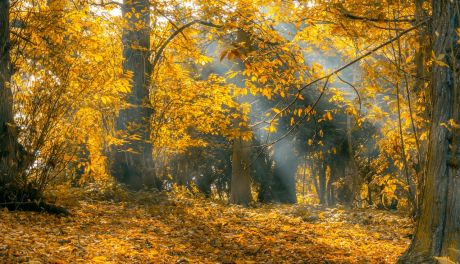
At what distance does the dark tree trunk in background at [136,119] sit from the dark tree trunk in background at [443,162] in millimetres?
7473

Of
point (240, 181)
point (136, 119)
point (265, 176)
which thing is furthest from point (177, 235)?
point (265, 176)

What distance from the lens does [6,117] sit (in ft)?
22.9

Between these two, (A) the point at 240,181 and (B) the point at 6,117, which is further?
(A) the point at 240,181

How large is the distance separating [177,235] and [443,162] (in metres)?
3.86

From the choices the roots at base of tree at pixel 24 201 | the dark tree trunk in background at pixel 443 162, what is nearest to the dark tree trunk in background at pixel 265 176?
the roots at base of tree at pixel 24 201

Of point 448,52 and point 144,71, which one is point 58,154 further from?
point 448,52

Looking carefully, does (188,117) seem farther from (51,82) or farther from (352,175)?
(352,175)

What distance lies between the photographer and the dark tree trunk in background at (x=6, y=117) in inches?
271

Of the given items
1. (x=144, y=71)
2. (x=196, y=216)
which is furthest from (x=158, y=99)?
(x=196, y=216)

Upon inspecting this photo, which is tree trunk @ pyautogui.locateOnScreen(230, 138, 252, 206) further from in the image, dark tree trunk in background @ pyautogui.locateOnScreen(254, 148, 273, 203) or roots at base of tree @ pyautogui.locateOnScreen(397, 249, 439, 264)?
roots at base of tree @ pyautogui.locateOnScreen(397, 249, 439, 264)

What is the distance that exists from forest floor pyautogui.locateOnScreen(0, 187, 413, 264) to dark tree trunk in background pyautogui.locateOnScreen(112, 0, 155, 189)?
0.93 meters

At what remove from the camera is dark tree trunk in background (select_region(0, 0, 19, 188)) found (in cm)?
688

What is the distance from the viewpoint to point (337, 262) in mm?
6363

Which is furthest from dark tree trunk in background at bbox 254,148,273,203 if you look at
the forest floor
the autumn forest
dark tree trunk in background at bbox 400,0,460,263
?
dark tree trunk in background at bbox 400,0,460,263
